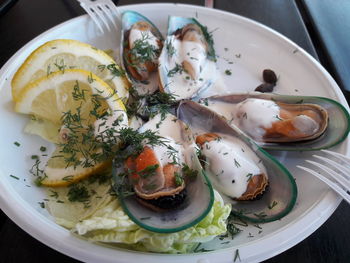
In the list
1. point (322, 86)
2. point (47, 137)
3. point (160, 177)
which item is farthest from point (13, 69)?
point (322, 86)

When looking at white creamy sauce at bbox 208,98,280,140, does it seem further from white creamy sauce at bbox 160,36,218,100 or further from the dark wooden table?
the dark wooden table

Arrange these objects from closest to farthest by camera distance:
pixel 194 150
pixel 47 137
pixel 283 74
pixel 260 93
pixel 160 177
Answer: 1. pixel 160 177
2. pixel 194 150
3. pixel 47 137
4. pixel 260 93
5. pixel 283 74

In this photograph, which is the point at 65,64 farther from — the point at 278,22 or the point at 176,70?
the point at 278,22

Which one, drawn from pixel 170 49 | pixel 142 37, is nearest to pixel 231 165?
pixel 170 49

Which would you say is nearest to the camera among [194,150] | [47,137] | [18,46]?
[194,150]

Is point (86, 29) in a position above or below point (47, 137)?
above

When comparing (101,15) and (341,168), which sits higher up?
(101,15)

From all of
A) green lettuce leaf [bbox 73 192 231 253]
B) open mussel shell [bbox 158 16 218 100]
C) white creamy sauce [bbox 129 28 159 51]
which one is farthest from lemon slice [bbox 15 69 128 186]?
white creamy sauce [bbox 129 28 159 51]

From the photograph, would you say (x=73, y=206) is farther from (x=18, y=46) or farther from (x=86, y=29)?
(x=18, y=46)
